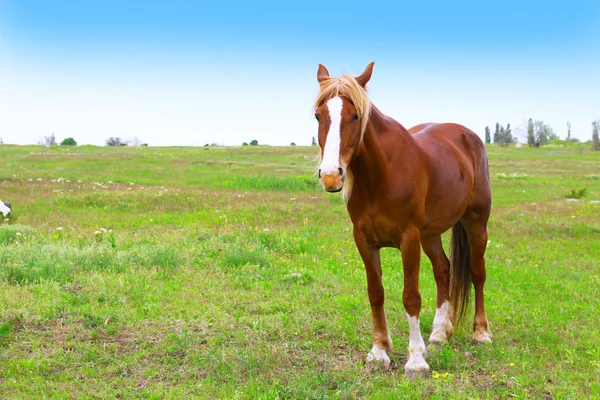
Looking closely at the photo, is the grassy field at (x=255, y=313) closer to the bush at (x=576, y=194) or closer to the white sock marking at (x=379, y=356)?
the white sock marking at (x=379, y=356)

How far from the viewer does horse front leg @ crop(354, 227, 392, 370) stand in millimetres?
5176

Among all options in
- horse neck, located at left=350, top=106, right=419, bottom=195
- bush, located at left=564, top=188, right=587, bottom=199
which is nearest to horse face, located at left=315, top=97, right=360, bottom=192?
horse neck, located at left=350, top=106, right=419, bottom=195

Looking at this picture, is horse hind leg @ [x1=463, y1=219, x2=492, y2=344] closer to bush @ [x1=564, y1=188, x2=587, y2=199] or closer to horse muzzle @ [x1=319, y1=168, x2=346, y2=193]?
horse muzzle @ [x1=319, y1=168, x2=346, y2=193]

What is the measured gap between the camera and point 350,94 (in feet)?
14.3

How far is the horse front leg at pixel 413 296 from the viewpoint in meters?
4.83

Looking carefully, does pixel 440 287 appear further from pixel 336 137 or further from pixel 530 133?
pixel 530 133

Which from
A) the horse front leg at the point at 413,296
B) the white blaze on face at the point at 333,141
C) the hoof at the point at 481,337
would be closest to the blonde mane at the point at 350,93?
the white blaze on face at the point at 333,141

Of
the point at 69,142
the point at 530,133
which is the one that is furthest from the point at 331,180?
the point at 530,133

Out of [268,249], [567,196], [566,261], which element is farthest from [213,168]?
[566,261]

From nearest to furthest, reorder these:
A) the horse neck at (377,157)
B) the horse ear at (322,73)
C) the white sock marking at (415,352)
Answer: the horse neck at (377,157)
the horse ear at (322,73)
the white sock marking at (415,352)

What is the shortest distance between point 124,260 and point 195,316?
101 inches

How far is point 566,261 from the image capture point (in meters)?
9.80

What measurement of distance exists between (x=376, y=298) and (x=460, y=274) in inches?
61.7

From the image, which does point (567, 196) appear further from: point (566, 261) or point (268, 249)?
point (268, 249)
